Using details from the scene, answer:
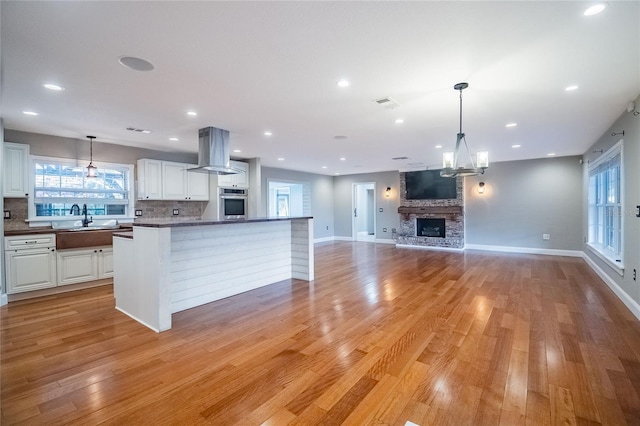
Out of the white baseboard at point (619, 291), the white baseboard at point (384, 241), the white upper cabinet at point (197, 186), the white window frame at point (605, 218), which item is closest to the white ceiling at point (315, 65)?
the white window frame at point (605, 218)

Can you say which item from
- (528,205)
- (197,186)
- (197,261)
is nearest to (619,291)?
(528,205)

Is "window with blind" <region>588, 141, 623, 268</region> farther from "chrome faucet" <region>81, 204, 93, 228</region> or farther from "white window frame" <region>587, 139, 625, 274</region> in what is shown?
"chrome faucet" <region>81, 204, 93, 228</region>

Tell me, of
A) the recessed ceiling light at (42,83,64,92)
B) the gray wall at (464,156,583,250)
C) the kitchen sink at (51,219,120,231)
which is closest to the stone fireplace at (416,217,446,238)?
the gray wall at (464,156,583,250)

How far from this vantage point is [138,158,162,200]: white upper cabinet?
5.69m

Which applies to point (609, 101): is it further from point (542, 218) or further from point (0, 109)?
point (0, 109)

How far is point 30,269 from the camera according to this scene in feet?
13.9

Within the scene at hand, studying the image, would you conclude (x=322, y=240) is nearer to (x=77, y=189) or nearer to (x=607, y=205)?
(x=77, y=189)

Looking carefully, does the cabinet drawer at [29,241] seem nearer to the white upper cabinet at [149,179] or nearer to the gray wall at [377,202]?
the white upper cabinet at [149,179]

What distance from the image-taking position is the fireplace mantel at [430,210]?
8.57 metres

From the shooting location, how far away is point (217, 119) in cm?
414

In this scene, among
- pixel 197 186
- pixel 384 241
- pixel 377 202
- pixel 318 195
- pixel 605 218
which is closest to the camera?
pixel 605 218

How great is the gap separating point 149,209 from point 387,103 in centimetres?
515

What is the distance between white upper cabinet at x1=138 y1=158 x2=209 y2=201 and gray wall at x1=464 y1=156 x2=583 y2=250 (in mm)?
7433

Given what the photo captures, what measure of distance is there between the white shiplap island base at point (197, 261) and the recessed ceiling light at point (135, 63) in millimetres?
1470
